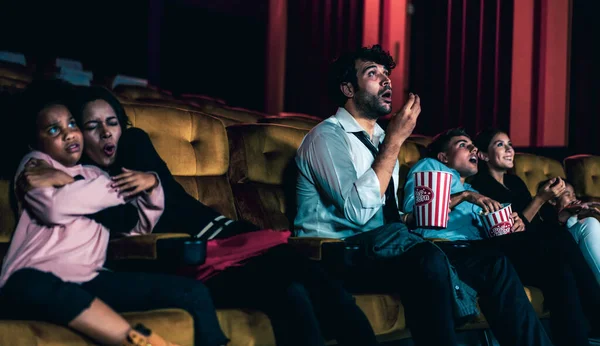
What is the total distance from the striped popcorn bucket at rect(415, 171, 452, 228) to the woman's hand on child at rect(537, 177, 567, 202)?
887 mm

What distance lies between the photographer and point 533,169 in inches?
146

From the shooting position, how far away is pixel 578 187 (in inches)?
150

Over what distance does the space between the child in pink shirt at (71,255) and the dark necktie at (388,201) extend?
836mm

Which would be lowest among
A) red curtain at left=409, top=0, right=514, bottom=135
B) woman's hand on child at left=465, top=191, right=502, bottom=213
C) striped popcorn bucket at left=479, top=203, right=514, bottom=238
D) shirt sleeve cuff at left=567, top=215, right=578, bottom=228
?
shirt sleeve cuff at left=567, top=215, right=578, bottom=228

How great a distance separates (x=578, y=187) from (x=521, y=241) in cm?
160

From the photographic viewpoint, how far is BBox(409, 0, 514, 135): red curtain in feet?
20.4

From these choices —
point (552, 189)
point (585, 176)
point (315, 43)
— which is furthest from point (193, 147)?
point (315, 43)

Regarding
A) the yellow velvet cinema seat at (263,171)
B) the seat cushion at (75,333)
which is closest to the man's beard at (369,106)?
the yellow velvet cinema seat at (263,171)

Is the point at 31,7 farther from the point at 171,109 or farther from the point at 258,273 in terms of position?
→ the point at 258,273

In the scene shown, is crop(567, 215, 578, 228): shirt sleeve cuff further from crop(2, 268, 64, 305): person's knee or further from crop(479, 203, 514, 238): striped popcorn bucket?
crop(2, 268, 64, 305): person's knee

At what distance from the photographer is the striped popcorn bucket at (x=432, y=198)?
2.06 metres

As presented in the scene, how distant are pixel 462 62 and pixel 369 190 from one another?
4.77 m

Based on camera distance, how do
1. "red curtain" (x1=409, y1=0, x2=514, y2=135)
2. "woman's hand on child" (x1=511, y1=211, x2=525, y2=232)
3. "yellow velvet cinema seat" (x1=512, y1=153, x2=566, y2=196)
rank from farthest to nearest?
"red curtain" (x1=409, y1=0, x2=514, y2=135) < "yellow velvet cinema seat" (x1=512, y1=153, x2=566, y2=196) < "woman's hand on child" (x1=511, y1=211, x2=525, y2=232)

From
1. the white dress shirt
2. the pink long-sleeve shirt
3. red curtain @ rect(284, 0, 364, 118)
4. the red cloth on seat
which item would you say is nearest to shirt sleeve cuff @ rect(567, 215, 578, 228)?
the white dress shirt
